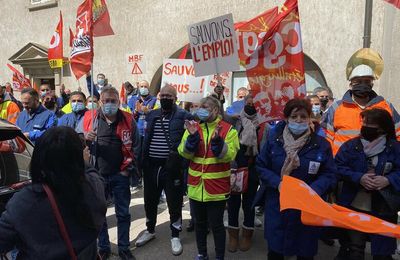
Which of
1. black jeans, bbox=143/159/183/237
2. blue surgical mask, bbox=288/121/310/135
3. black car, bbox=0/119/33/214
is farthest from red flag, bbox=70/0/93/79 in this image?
blue surgical mask, bbox=288/121/310/135

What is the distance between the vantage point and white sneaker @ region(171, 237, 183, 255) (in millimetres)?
4191

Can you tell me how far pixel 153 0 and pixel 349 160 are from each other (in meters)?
10.9

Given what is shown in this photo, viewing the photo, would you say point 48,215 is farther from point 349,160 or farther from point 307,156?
point 349,160

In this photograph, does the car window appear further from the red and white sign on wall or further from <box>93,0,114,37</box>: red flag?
the red and white sign on wall

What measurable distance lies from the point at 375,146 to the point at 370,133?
0.11m

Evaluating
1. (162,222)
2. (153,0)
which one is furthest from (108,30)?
(153,0)

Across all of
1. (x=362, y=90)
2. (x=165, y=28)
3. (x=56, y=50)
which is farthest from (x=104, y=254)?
(x=165, y=28)

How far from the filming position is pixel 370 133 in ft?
10.0

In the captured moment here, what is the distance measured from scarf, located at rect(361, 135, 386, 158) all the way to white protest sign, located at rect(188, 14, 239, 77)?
5.93 feet

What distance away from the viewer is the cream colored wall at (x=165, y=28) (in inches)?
360

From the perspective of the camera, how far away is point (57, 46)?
834 cm

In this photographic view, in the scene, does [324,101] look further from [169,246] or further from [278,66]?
[169,246]

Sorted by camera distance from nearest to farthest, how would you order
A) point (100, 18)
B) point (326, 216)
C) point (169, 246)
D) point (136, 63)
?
point (326, 216) → point (169, 246) → point (100, 18) → point (136, 63)

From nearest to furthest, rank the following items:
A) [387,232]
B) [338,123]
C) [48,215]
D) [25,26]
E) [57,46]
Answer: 1. [48,215]
2. [387,232]
3. [338,123]
4. [57,46]
5. [25,26]
